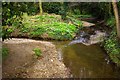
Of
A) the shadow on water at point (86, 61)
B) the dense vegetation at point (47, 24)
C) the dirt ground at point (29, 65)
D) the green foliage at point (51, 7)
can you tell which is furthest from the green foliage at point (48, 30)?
the green foliage at point (51, 7)

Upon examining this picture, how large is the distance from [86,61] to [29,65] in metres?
3.36

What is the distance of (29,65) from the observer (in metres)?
10.8

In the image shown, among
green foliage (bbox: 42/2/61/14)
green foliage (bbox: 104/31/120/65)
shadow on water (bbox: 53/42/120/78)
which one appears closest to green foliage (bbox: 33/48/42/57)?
shadow on water (bbox: 53/42/120/78)

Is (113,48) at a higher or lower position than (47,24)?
lower

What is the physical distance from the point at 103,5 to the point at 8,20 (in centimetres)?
1657

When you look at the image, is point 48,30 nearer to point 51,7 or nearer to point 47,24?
point 47,24

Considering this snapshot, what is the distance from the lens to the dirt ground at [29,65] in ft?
32.4

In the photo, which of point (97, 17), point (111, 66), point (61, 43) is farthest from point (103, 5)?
point (111, 66)

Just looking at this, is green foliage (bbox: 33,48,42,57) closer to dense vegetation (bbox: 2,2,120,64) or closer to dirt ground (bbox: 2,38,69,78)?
dirt ground (bbox: 2,38,69,78)

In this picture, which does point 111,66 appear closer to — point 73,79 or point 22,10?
point 73,79

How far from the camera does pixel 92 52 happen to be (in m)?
14.2

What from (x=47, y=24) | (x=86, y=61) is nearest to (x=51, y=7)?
(x=47, y=24)

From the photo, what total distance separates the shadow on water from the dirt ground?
0.58 metres

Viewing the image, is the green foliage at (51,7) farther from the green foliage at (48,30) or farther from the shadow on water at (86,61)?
the shadow on water at (86,61)
